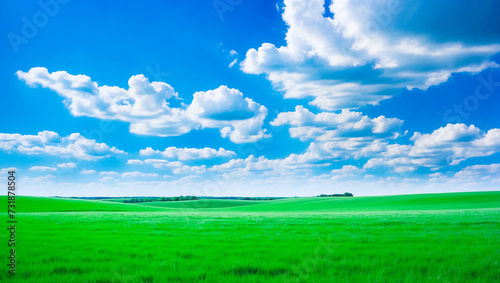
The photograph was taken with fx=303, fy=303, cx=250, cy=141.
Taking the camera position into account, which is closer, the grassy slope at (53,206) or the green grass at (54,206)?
the green grass at (54,206)

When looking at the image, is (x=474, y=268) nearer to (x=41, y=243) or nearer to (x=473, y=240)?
(x=473, y=240)

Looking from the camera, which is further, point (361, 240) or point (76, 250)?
point (361, 240)

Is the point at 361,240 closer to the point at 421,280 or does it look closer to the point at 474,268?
the point at 474,268

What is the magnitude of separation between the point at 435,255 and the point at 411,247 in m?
1.50

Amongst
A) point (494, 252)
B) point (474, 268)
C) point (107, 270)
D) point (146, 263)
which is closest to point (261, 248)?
A: point (146, 263)

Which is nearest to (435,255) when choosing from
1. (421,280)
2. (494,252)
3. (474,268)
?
(474,268)

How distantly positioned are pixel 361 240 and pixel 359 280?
6154mm

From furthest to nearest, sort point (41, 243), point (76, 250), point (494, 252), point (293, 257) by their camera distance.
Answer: point (41, 243), point (76, 250), point (494, 252), point (293, 257)

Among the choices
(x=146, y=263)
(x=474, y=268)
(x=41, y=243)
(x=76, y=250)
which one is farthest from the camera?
(x=41, y=243)

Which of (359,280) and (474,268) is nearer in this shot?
(359,280)

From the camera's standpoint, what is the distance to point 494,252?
9203 millimetres

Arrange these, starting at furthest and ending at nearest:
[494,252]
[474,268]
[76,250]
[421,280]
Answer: [76,250] < [494,252] < [474,268] < [421,280]

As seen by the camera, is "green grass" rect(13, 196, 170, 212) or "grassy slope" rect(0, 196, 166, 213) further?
"grassy slope" rect(0, 196, 166, 213)

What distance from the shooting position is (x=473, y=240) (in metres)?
11.8
